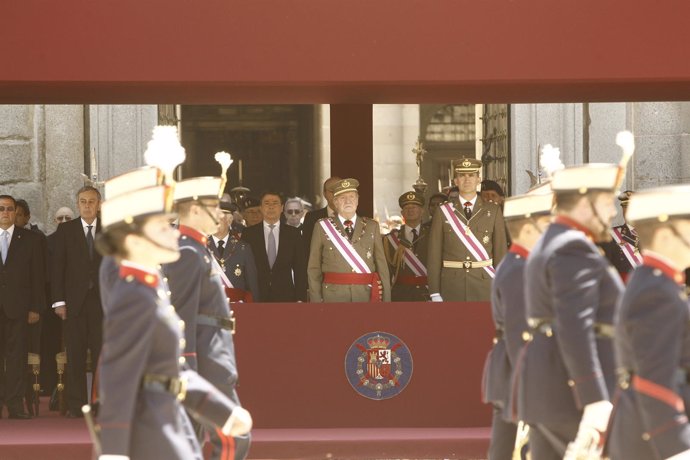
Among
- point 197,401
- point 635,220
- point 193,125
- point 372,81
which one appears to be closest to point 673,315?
point 635,220

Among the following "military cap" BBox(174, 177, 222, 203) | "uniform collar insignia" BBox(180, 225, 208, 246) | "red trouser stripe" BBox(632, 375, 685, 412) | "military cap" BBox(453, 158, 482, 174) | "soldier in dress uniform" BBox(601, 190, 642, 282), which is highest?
"military cap" BBox(453, 158, 482, 174)

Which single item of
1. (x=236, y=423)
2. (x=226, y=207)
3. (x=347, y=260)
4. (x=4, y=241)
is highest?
(x=226, y=207)

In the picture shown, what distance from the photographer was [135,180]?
6.82 metres

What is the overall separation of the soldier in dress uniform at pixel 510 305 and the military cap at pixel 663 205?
175 cm

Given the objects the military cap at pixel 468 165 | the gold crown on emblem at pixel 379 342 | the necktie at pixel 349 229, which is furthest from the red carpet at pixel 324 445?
the military cap at pixel 468 165

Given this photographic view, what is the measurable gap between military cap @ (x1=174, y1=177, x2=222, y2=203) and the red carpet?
3075mm

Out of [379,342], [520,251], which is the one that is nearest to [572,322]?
[520,251]

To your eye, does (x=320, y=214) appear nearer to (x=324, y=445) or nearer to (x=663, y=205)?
(x=324, y=445)

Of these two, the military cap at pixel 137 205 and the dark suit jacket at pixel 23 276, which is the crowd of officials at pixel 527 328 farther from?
the dark suit jacket at pixel 23 276

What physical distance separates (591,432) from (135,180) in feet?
7.11

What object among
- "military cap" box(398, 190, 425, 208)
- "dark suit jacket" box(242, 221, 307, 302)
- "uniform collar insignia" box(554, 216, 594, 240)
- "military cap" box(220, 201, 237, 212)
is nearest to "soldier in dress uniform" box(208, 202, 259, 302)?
"dark suit jacket" box(242, 221, 307, 302)

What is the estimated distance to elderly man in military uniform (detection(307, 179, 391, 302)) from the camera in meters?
11.9

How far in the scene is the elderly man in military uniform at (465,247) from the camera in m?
12.2

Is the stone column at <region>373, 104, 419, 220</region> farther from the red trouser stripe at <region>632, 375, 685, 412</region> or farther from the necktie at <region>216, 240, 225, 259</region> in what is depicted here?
the red trouser stripe at <region>632, 375, 685, 412</region>
